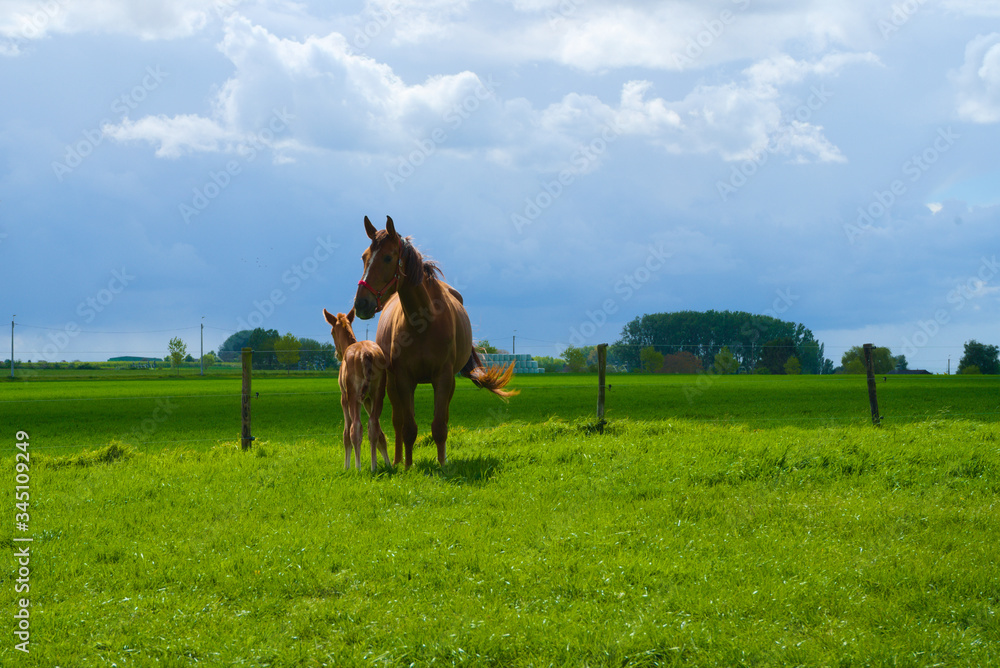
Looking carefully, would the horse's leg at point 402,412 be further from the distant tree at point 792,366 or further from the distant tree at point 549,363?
the distant tree at point 549,363

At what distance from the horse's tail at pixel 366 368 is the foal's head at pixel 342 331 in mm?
672

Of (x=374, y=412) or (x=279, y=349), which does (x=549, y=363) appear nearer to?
(x=279, y=349)

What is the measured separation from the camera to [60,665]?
165 inches

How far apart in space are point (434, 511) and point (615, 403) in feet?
61.1

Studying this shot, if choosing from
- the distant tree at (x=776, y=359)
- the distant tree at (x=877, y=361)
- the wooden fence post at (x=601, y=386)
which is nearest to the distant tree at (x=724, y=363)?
the distant tree at (x=776, y=359)

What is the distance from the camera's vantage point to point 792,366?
2191 inches

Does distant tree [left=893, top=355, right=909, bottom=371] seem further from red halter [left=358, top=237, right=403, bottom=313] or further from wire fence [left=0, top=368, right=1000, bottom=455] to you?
red halter [left=358, top=237, right=403, bottom=313]

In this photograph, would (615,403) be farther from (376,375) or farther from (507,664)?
(507,664)

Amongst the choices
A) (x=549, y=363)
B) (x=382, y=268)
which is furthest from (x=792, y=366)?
(x=382, y=268)

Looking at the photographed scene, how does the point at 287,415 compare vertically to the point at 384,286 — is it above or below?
below

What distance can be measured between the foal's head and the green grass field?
1.65 m

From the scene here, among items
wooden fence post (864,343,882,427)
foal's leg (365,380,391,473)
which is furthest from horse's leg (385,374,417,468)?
wooden fence post (864,343,882,427)

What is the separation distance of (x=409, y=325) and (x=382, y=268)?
93 cm

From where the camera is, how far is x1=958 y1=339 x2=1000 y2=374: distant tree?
200 feet
